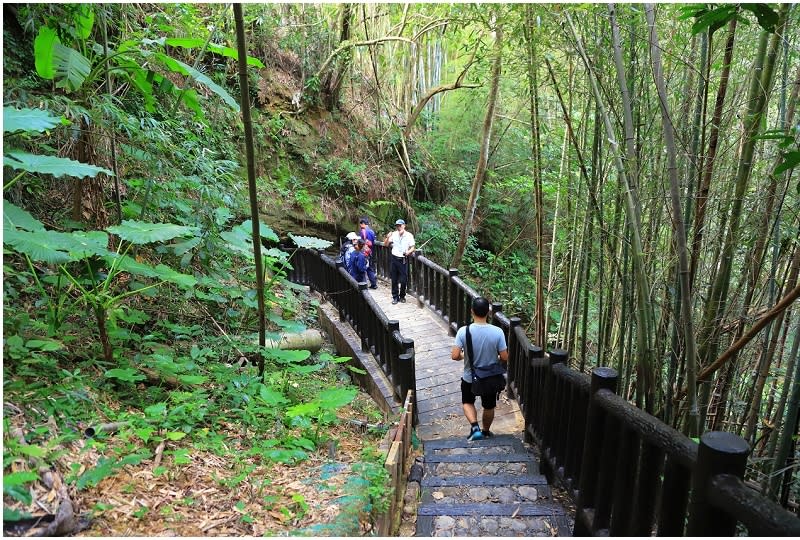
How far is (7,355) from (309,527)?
166 centimetres

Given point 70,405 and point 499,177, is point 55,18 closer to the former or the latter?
point 70,405

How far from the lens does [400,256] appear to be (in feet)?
23.6

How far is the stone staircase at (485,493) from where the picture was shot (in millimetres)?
2559

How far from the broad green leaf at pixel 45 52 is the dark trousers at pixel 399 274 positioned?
5.19 meters

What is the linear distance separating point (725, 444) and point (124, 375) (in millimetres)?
2784

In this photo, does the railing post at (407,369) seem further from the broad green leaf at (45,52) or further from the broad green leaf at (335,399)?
the broad green leaf at (45,52)

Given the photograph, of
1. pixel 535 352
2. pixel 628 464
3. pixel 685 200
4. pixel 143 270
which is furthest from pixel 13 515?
pixel 685 200

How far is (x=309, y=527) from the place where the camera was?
1885mm

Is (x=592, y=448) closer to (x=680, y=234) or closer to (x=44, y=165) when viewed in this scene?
(x=680, y=234)

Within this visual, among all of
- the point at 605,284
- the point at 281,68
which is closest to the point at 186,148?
the point at 605,284

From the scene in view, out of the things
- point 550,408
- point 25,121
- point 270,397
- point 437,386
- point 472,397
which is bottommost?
point 437,386

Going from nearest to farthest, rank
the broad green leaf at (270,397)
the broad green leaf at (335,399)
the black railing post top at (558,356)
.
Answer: the broad green leaf at (335,399), the broad green leaf at (270,397), the black railing post top at (558,356)

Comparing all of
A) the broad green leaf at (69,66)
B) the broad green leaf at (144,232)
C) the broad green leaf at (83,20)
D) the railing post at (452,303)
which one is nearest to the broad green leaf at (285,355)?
the broad green leaf at (144,232)

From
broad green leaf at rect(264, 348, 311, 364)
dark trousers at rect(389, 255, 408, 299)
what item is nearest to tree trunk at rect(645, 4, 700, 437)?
broad green leaf at rect(264, 348, 311, 364)
